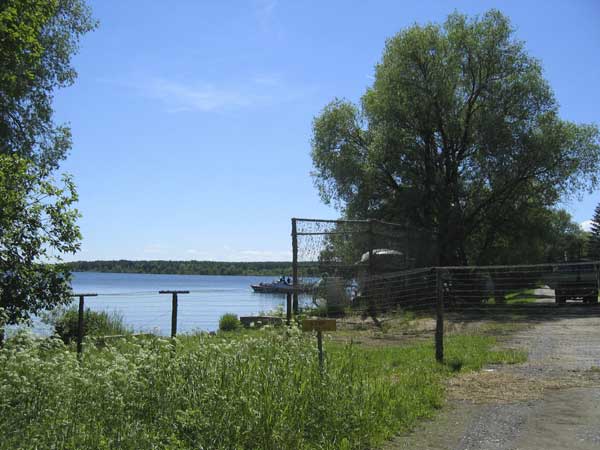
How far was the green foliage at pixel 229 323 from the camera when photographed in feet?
54.2

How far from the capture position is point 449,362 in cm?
1001

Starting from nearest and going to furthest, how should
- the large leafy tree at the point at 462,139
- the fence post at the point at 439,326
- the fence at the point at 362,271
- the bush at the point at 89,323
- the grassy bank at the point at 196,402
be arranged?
the grassy bank at the point at 196,402 < the fence post at the point at 439,326 < the bush at the point at 89,323 < the fence at the point at 362,271 < the large leafy tree at the point at 462,139

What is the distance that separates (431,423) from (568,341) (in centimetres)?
743

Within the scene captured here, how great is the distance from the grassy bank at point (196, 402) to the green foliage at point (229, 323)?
932 cm

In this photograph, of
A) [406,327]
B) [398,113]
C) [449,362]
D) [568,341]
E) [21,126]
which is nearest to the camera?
[449,362]

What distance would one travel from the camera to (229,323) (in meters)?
16.6

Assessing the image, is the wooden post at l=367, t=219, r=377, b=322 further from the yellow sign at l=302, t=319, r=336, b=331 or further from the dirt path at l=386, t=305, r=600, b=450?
the yellow sign at l=302, t=319, r=336, b=331

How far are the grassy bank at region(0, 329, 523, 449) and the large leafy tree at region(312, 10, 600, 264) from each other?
768 inches

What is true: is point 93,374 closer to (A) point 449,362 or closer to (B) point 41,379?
(B) point 41,379

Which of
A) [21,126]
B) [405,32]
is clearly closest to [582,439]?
[21,126]

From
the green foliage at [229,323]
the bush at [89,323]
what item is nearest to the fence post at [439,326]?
the bush at [89,323]

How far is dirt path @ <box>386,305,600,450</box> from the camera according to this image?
232 inches

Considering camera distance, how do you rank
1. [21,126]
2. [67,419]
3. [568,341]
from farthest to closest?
1. [21,126]
2. [568,341]
3. [67,419]

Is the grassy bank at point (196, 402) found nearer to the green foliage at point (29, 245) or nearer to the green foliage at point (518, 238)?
the green foliage at point (29, 245)
